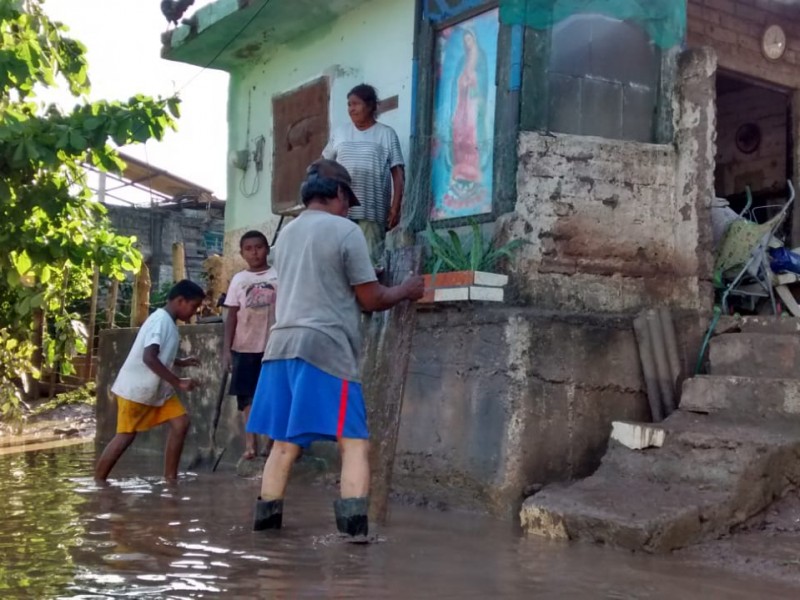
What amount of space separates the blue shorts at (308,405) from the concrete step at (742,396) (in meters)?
2.09

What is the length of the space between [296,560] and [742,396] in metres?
2.62

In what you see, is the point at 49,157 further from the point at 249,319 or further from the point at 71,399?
the point at 71,399

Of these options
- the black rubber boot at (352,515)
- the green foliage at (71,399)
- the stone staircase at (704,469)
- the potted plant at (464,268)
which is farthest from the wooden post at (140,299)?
the black rubber boot at (352,515)

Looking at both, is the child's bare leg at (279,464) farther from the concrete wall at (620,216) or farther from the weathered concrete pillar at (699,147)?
the weathered concrete pillar at (699,147)

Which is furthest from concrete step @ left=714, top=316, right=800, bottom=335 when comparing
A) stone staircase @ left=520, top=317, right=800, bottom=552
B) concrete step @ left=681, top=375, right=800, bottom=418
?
concrete step @ left=681, top=375, right=800, bottom=418

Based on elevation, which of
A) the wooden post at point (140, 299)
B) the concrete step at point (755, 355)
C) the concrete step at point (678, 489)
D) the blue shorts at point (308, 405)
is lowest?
the concrete step at point (678, 489)

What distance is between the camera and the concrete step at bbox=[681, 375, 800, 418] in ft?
15.7

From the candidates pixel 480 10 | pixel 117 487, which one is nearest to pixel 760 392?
pixel 480 10

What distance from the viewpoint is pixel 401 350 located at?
4.48 m

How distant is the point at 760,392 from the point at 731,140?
5072 mm

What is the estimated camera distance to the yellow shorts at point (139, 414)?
617 centimetres

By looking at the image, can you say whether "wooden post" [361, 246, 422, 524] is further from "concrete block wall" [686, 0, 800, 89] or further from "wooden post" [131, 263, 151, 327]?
"wooden post" [131, 263, 151, 327]

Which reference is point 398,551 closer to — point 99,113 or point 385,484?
point 385,484

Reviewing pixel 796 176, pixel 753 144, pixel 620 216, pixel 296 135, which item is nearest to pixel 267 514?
pixel 620 216
